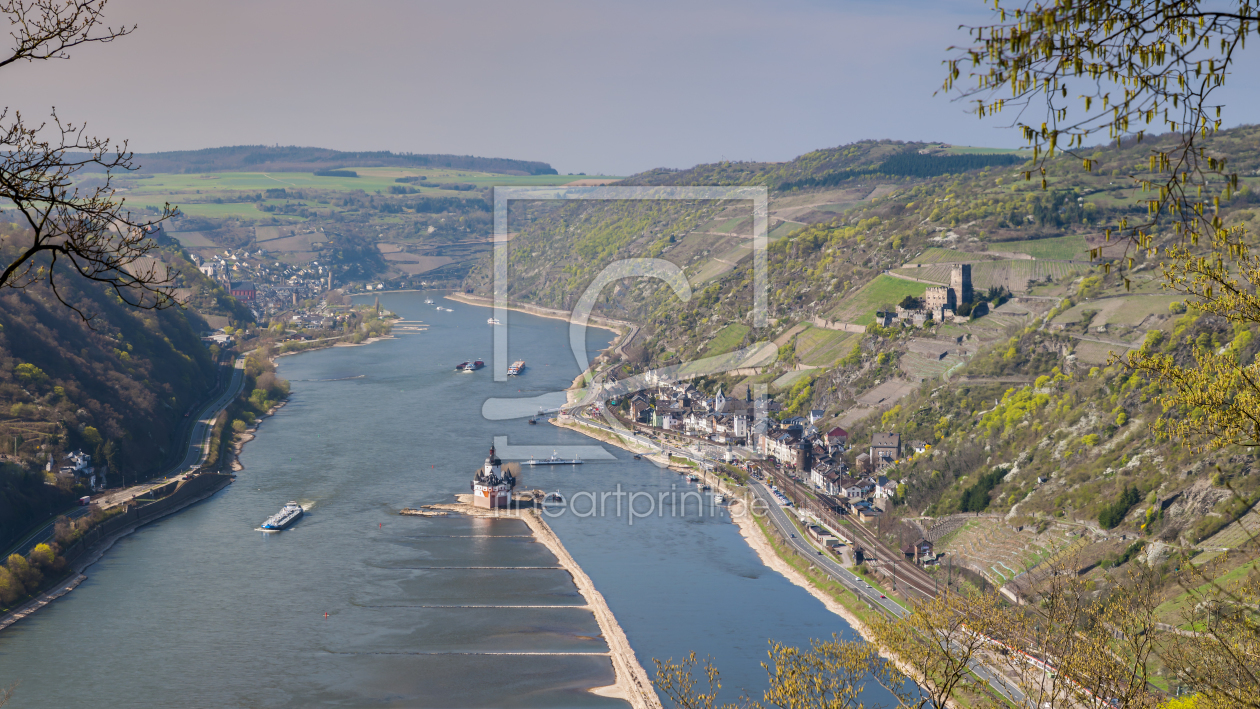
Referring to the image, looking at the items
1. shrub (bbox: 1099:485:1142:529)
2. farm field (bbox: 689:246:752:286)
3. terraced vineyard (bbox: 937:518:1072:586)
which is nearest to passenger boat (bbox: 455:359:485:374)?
farm field (bbox: 689:246:752:286)

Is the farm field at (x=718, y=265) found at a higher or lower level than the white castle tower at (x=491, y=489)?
higher

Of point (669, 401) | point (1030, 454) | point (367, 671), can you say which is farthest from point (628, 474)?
point (367, 671)

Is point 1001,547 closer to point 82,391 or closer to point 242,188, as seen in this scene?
point 82,391

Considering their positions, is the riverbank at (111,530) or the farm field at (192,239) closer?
the riverbank at (111,530)

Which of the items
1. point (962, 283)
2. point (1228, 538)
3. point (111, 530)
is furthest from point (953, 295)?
point (111, 530)

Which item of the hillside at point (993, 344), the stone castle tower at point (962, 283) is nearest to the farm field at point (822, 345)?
the hillside at point (993, 344)

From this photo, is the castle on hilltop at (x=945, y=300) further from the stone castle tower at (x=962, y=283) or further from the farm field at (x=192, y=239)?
the farm field at (x=192, y=239)

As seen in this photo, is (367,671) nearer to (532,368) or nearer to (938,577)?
(938,577)
